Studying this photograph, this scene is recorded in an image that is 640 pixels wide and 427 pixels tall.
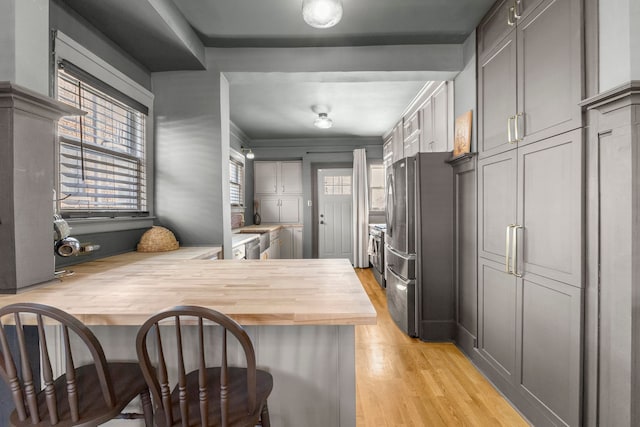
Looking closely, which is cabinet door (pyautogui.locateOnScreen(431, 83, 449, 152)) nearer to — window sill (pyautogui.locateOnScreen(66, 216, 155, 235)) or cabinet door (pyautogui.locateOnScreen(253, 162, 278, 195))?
window sill (pyautogui.locateOnScreen(66, 216, 155, 235))

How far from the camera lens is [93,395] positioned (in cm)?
101

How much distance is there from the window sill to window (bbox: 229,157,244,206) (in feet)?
7.81

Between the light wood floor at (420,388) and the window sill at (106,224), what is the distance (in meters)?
2.01

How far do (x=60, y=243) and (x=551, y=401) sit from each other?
2629mm

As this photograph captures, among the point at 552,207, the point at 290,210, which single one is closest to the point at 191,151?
the point at 552,207

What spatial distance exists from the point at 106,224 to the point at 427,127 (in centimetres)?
318

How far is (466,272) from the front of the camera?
2564mm

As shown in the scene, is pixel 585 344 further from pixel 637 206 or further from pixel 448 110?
pixel 448 110

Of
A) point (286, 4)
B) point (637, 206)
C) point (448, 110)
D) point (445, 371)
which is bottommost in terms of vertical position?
point (445, 371)

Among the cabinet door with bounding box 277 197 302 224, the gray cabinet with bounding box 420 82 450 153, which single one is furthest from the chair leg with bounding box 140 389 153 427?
the cabinet door with bounding box 277 197 302 224

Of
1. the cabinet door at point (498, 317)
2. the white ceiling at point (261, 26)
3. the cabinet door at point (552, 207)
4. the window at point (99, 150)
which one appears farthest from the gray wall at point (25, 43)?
the cabinet door at point (498, 317)

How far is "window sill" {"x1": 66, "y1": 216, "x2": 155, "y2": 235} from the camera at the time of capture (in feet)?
6.20

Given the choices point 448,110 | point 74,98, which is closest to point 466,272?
point 448,110

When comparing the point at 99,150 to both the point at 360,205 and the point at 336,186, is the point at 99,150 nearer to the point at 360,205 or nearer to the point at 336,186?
the point at 360,205
